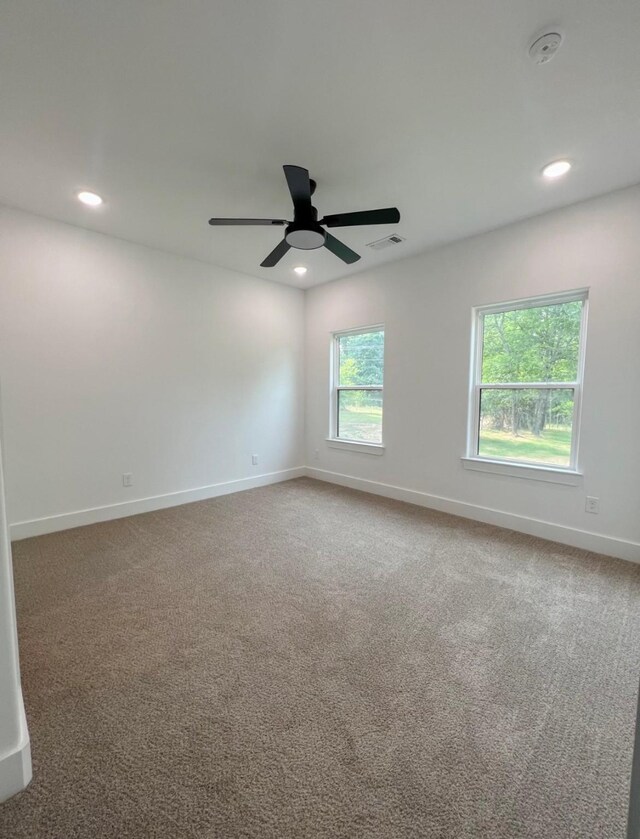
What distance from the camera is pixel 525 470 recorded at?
3102mm

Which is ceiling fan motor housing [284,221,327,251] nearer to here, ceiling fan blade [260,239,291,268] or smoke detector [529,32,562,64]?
ceiling fan blade [260,239,291,268]

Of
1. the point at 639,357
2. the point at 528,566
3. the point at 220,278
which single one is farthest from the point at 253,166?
the point at 528,566

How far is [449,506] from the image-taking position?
3611 millimetres

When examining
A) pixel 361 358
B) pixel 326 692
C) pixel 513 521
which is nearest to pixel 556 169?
pixel 361 358

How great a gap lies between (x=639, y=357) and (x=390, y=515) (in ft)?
7.82

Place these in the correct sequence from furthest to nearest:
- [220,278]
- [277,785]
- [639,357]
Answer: [220,278]
[639,357]
[277,785]

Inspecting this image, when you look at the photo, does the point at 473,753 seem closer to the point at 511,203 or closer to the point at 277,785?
the point at 277,785

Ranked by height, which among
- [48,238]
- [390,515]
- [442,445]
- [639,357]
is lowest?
[390,515]

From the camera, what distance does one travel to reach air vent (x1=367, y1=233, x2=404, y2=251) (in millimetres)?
3285

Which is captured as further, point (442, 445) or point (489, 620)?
point (442, 445)

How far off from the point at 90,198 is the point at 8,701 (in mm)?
3123

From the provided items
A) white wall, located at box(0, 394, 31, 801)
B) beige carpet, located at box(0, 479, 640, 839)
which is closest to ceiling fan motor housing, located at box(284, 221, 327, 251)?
white wall, located at box(0, 394, 31, 801)

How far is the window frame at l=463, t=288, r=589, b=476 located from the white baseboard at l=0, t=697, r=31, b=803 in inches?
136

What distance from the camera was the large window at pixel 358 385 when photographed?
4316 mm
